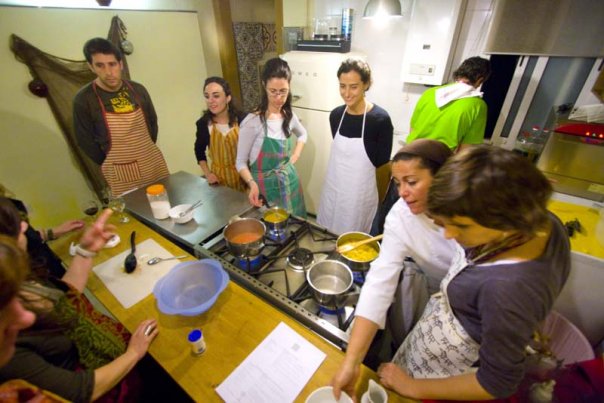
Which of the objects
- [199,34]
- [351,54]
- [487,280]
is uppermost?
[199,34]

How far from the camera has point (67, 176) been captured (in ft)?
8.25

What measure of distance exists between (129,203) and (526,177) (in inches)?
74.1

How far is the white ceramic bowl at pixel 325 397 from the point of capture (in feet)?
2.28

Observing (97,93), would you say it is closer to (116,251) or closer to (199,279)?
(116,251)

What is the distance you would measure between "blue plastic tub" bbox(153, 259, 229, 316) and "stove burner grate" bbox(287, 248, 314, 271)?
27 cm

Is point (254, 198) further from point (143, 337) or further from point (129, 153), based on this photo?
point (129, 153)

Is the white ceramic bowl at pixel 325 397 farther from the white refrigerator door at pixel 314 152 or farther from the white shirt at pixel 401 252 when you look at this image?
the white refrigerator door at pixel 314 152

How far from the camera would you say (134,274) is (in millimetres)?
1146

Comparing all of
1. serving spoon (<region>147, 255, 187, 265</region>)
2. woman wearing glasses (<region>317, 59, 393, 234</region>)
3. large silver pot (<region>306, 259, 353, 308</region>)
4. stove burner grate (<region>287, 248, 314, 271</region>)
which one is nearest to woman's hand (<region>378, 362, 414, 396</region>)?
large silver pot (<region>306, 259, 353, 308</region>)

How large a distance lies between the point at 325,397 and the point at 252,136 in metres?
1.54

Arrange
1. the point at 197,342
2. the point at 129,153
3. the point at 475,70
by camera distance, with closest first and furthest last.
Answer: the point at 197,342
the point at 475,70
the point at 129,153

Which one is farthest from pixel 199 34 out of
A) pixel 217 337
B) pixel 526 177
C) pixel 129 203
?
pixel 526 177

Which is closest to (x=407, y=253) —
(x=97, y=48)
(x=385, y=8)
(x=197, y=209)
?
(x=197, y=209)

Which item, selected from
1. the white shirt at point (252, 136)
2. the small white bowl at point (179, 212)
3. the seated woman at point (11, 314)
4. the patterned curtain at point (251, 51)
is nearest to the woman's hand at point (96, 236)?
the small white bowl at point (179, 212)
